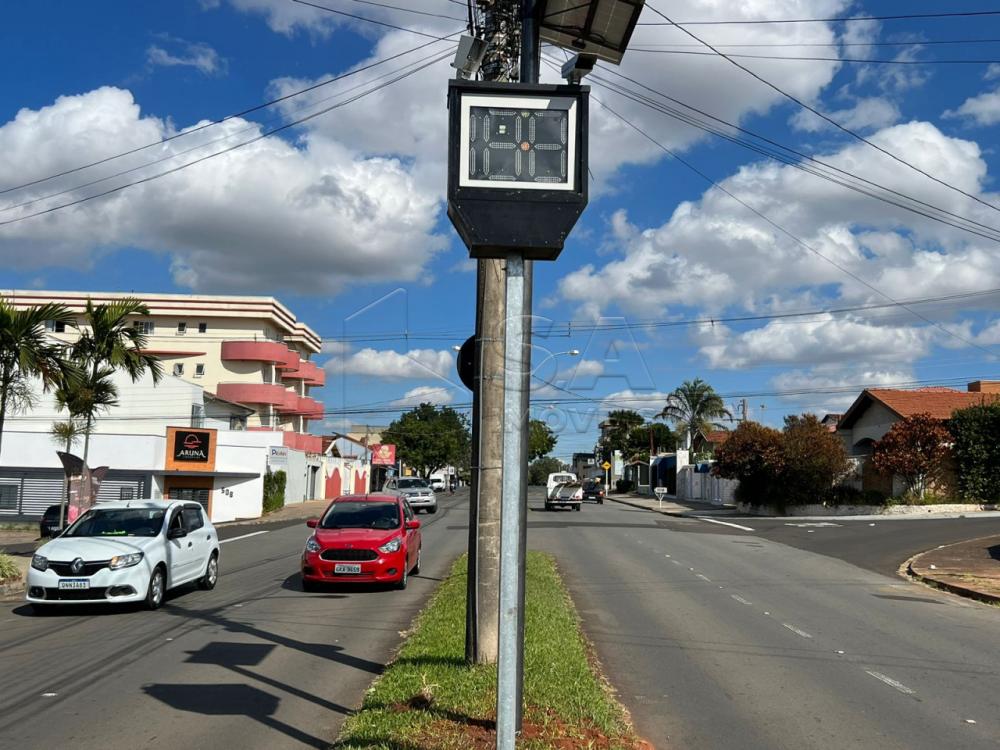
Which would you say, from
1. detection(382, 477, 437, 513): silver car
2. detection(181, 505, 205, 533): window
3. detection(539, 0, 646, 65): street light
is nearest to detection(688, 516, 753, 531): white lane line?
detection(382, 477, 437, 513): silver car

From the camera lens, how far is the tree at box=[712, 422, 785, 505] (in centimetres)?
4075

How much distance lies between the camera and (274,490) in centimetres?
4672

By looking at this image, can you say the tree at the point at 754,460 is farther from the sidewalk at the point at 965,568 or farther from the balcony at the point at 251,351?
the balcony at the point at 251,351

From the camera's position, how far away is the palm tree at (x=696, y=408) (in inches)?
2975

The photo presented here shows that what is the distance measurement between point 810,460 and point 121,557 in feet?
108

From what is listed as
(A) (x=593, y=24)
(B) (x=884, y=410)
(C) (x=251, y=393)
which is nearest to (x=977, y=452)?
(B) (x=884, y=410)

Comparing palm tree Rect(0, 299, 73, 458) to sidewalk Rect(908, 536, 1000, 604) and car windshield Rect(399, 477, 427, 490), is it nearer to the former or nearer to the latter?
sidewalk Rect(908, 536, 1000, 604)

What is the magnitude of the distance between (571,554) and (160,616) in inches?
455

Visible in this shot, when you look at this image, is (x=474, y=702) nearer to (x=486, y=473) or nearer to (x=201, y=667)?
(x=486, y=473)

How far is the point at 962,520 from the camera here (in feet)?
105

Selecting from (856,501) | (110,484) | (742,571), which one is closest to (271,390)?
(110,484)

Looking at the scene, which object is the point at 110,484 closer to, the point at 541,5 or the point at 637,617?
the point at 637,617

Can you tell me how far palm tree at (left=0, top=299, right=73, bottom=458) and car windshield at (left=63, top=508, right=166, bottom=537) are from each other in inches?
172

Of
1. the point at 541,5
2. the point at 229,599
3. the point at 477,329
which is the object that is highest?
the point at 541,5
